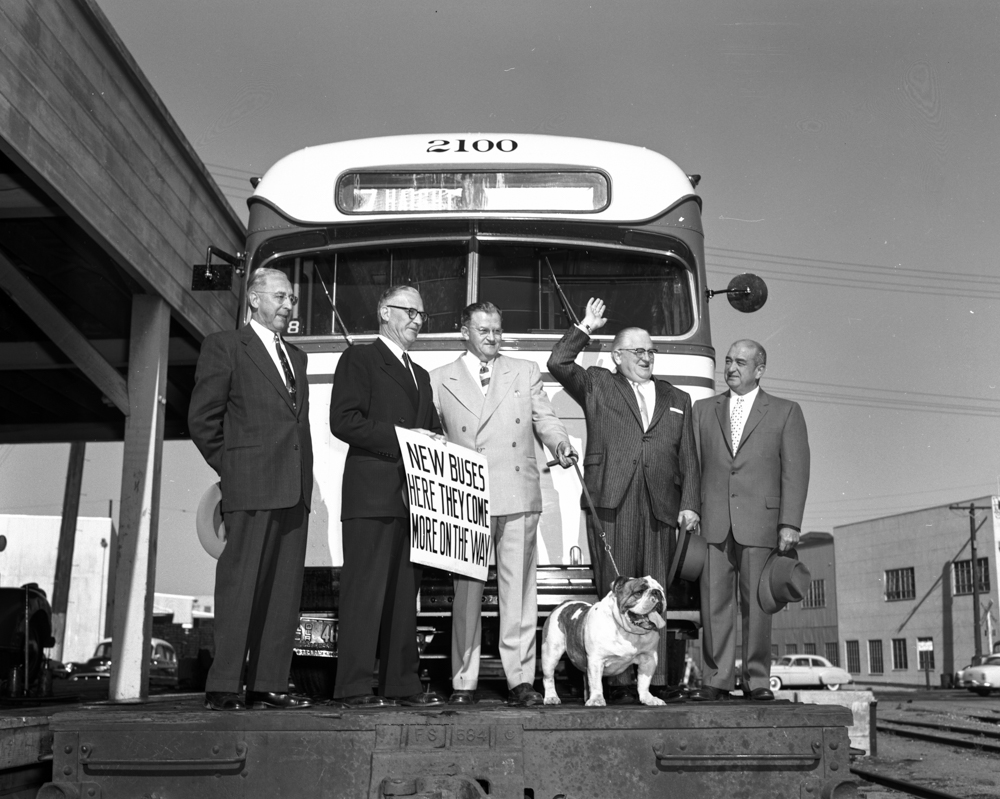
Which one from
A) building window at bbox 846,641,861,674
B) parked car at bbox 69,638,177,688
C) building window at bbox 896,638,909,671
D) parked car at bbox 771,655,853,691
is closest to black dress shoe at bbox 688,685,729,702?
parked car at bbox 69,638,177,688

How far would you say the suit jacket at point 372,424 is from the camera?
544cm

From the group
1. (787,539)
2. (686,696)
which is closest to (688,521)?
(787,539)

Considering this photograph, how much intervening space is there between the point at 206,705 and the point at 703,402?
119 inches

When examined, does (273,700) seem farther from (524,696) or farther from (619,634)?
(619,634)

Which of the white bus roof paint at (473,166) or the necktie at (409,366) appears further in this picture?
the white bus roof paint at (473,166)

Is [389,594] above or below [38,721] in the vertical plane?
above

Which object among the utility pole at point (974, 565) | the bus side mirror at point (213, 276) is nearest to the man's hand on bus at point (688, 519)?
the bus side mirror at point (213, 276)

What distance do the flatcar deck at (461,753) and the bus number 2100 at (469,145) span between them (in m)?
3.74

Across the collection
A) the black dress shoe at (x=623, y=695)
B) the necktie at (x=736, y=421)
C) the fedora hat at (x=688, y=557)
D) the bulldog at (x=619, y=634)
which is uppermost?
the necktie at (x=736, y=421)

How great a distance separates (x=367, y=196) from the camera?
7.03 m

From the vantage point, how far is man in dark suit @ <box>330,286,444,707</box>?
17.4 feet

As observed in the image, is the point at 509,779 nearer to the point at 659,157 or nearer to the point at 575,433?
the point at 575,433

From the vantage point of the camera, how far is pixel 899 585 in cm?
5481

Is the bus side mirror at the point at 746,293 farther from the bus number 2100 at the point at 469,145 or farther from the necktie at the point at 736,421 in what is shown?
the bus number 2100 at the point at 469,145
